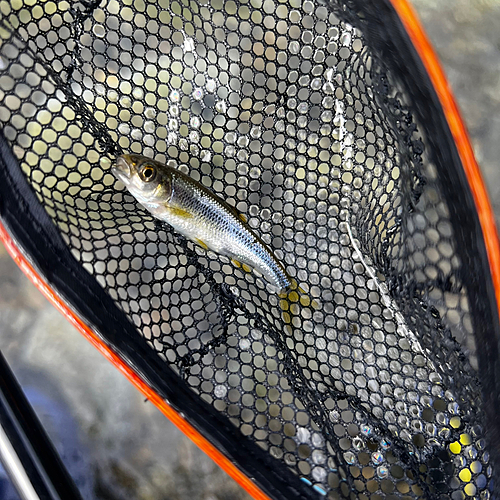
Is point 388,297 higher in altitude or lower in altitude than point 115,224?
higher

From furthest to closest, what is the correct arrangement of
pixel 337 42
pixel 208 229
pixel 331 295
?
pixel 331 295
pixel 337 42
pixel 208 229

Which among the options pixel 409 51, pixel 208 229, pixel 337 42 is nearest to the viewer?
pixel 409 51

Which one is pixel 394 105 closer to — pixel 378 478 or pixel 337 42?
pixel 337 42

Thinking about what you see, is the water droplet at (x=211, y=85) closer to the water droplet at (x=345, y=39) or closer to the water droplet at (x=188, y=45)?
the water droplet at (x=188, y=45)

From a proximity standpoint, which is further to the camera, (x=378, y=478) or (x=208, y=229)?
(x=378, y=478)

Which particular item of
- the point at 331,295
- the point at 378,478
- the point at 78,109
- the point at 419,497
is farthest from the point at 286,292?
the point at 78,109

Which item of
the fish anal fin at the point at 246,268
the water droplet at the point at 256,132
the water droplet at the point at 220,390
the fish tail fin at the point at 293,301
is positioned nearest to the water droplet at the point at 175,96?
the water droplet at the point at 256,132

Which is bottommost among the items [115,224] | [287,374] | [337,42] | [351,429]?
[351,429]
